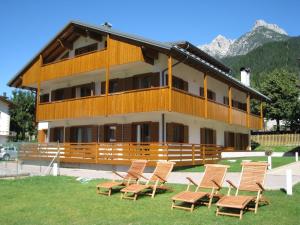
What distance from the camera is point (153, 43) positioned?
18375mm

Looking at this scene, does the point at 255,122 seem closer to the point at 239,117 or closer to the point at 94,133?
the point at 239,117

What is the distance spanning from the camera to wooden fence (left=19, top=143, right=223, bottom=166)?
18.2 m

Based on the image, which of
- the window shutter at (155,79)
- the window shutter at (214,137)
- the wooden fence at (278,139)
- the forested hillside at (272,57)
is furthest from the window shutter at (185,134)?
the forested hillside at (272,57)

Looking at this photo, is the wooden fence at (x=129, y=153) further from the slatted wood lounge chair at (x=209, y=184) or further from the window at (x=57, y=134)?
the slatted wood lounge chair at (x=209, y=184)

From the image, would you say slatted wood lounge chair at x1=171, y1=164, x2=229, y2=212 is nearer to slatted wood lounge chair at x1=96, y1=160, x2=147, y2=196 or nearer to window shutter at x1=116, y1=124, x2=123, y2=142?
slatted wood lounge chair at x1=96, y1=160, x2=147, y2=196

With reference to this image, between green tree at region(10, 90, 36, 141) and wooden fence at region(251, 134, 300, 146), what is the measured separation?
34674 millimetres

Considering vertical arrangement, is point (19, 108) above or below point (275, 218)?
above

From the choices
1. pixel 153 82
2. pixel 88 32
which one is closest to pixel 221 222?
pixel 153 82

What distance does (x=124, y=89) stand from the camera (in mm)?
22312

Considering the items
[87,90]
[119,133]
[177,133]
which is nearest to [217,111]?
[177,133]

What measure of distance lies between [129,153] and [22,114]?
43583 mm

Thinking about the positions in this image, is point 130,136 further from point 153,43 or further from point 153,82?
point 153,43

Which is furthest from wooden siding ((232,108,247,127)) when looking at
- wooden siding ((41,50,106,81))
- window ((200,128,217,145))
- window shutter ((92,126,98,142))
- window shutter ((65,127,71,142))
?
window shutter ((65,127,71,142))

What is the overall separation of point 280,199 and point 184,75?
568 inches
